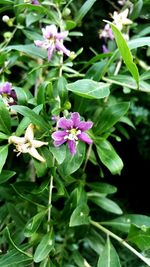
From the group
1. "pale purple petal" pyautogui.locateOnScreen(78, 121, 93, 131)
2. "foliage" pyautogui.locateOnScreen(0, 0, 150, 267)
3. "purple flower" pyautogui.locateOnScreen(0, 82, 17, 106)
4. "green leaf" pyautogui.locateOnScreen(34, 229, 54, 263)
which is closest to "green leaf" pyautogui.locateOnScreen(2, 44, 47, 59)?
"foliage" pyautogui.locateOnScreen(0, 0, 150, 267)

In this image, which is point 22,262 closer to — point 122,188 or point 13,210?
point 13,210

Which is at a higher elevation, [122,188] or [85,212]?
[85,212]

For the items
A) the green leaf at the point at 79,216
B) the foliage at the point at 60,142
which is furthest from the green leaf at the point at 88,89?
the green leaf at the point at 79,216

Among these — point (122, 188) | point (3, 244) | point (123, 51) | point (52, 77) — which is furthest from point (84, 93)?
point (122, 188)

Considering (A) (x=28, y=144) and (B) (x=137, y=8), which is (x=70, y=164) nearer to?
(A) (x=28, y=144)

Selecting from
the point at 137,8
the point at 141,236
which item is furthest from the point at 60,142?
the point at 137,8

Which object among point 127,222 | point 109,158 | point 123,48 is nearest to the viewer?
point 123,48

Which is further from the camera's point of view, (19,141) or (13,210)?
(13,210)
